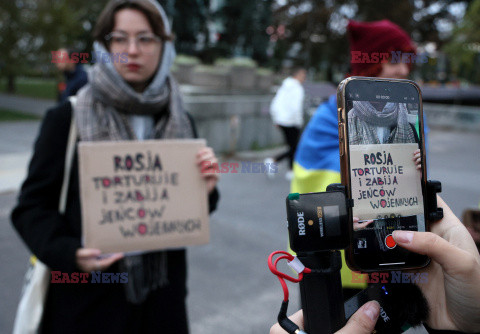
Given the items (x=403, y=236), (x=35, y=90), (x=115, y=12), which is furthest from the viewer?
(x=35, y=90)

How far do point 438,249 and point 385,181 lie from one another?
17cm

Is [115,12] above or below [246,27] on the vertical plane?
below

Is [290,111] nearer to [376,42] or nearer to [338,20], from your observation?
[376,42]

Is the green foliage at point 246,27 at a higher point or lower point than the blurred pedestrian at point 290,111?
higher

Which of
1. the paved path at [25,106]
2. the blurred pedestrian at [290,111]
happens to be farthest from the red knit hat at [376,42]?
the paved path at [25,106]

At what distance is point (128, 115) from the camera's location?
6.45 feet

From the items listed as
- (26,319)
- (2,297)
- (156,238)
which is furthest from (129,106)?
(2,297)

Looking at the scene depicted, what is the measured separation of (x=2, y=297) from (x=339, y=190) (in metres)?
3.58

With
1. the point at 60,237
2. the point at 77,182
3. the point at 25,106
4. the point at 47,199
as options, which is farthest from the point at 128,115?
the point at 25,106

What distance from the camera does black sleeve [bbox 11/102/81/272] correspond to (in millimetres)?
1681

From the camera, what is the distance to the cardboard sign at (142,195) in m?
1.67

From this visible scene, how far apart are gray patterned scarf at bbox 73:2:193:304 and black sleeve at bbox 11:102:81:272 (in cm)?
10

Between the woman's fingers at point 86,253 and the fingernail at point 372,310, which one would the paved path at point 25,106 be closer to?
the woman's fingers at point 86,253

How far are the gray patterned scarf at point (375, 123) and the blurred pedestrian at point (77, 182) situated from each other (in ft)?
3.34
